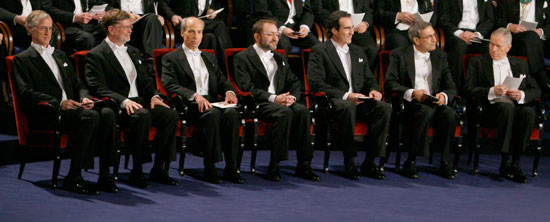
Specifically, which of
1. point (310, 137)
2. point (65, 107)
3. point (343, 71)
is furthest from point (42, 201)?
point (343, 71)

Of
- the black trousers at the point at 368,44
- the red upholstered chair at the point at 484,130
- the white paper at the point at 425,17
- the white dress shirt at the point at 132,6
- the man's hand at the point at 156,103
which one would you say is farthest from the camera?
the black trousers at the point at 368,44

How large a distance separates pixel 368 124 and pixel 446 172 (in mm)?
648

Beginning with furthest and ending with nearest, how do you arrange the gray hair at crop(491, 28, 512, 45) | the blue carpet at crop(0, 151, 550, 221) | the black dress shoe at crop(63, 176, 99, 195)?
the gray hair at crop(491, 28, 512, 45) → the black dress shoe at crop(63, 176, 99, 195) → the blue carpet at crop(0, 151, 550, 221)

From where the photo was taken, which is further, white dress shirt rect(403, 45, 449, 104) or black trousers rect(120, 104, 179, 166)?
white dress shirt rect(403, 45, 449, 104)

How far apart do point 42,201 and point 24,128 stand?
0.69m

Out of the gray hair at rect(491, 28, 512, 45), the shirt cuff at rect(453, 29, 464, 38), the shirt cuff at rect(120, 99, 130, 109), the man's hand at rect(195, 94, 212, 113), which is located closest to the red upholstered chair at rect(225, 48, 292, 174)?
the man's hand at rect(195, 94, 212, 113)

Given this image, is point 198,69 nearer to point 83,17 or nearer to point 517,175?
point 83,17

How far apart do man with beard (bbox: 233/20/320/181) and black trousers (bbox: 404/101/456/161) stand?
0.78m

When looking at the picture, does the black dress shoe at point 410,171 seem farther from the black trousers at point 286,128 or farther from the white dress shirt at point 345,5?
the white dress shirt at point 345,5

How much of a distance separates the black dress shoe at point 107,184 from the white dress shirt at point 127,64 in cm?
69

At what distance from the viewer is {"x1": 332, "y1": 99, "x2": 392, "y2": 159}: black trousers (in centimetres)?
599

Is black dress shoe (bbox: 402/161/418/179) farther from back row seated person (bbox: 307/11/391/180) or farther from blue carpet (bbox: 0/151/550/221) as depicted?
back row seated person (bbox: 307/11/391/180)

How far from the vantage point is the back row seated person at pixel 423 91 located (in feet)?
20.1

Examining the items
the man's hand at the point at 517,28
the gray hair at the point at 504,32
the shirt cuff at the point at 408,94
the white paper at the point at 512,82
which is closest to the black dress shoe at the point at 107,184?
the shirt cuff at the point at 408,94
